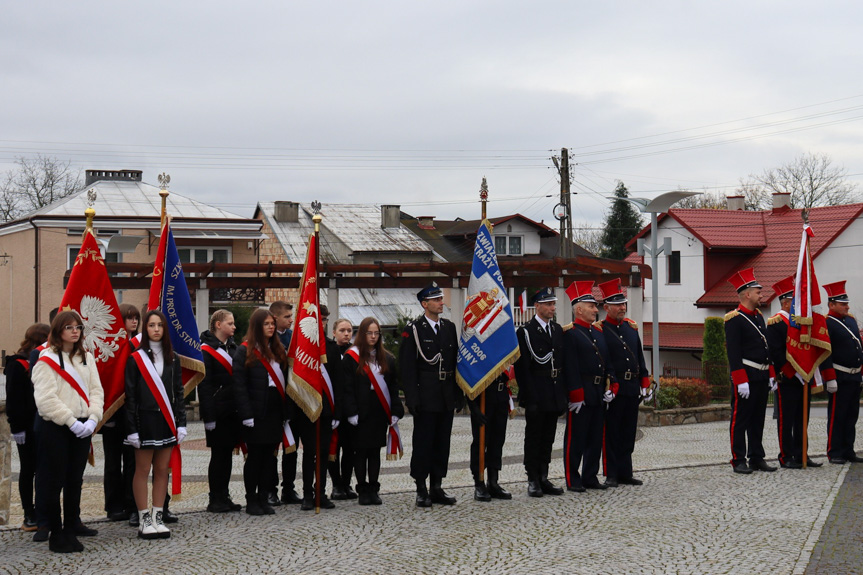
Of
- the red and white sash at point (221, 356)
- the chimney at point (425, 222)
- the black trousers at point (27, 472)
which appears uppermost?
the chimney at point (425, 222)

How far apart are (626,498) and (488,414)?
58.8 inches

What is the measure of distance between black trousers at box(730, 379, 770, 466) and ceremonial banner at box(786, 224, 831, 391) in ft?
2.07

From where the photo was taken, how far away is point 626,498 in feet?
29.9

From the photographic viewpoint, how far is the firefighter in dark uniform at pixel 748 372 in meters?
10.5

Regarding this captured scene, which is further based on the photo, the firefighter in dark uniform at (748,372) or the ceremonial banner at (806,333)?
the ceremonial banner at (806,333)

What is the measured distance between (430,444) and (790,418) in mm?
4637

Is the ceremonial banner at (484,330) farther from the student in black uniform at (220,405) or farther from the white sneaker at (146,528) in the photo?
the white sneaker at (146,528)

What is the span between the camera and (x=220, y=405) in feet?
27.5

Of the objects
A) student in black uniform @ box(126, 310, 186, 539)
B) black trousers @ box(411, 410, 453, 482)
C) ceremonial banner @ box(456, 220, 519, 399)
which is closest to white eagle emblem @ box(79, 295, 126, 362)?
student in black uniform @ box(126, 310, 186, 539)

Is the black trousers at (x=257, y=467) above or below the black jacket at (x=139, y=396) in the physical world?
below

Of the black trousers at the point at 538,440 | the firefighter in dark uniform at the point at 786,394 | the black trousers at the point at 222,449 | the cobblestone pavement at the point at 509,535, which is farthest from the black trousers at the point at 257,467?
the firefighter in dark uniform at the point at 786,394

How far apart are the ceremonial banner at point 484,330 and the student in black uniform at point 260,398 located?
5.55ft

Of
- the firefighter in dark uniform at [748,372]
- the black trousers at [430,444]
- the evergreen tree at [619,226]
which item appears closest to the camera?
the black trousers at [430,444]

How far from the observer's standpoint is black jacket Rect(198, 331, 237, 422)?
27.3 ft
